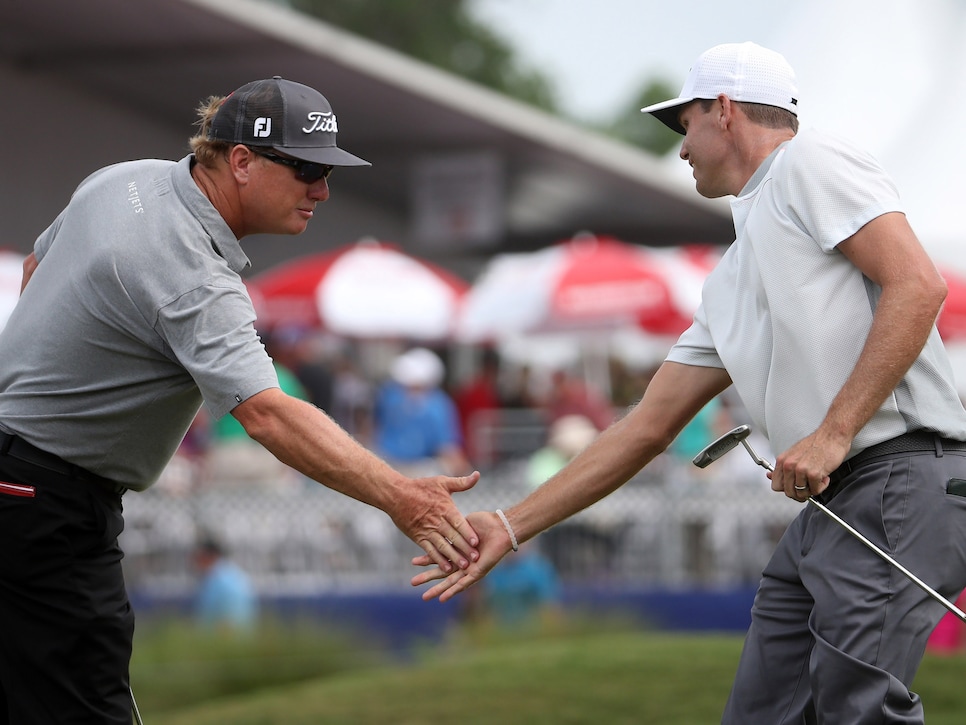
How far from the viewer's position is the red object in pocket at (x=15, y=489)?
13.2 feet

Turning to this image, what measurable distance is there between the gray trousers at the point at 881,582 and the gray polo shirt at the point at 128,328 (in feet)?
5.51

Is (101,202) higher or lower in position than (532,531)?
higher

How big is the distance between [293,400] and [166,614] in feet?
22.3

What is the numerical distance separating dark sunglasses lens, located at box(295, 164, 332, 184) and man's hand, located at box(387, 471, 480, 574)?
1.02m

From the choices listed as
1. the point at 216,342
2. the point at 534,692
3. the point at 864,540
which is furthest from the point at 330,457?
the point at 534,692

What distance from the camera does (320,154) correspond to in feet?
14.0

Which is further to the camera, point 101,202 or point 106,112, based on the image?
point 106,112

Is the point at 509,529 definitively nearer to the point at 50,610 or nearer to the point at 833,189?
the point at 50,610

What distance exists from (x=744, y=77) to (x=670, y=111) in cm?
31

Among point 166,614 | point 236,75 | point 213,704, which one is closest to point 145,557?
point 166,614

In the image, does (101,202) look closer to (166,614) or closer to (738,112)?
(738,112)

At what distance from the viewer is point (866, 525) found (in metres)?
3.83

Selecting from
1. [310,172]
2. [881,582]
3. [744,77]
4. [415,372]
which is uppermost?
[744,77]

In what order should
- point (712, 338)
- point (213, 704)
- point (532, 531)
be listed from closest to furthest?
point (712, 338), point (532, 531), point (213, 704)
